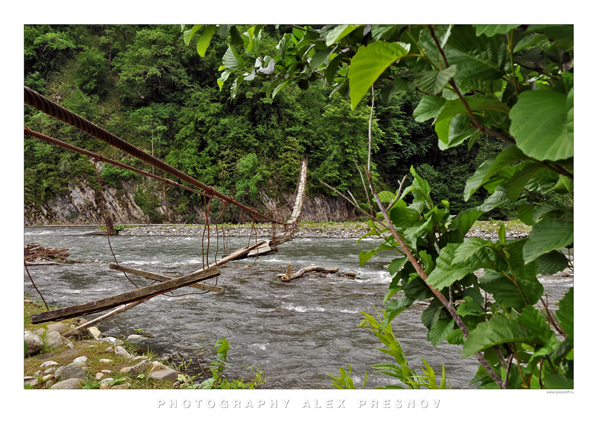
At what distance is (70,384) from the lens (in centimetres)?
211

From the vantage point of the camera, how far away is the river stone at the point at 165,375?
243 cm

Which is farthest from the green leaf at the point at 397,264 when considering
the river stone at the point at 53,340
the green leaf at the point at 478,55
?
the river stone at the point at 53,340

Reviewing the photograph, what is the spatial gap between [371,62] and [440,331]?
51cm

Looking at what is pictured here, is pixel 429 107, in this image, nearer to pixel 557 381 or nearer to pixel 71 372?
pixel 557 381

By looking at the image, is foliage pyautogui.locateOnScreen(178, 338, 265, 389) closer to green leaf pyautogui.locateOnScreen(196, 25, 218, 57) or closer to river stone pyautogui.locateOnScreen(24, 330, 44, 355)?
river stone pyautogui.locateOnScreen(24, 330, 44, 355)

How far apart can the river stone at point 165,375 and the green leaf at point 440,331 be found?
7.84ft

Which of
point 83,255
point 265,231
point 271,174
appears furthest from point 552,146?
point 271,174

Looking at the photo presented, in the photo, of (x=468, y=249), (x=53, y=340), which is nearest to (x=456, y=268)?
(x=468, y=249)

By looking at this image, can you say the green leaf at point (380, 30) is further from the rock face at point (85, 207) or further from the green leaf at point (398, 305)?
the rock face at point (85, 207)

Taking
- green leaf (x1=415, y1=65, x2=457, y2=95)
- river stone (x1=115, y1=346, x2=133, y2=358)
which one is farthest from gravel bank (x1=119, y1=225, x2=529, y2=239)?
green leaf (x1=415, y1=65, x2=457, y2=95)

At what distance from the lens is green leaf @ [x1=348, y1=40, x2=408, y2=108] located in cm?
41

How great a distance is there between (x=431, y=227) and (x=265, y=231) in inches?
510

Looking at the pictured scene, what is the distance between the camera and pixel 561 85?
40cm

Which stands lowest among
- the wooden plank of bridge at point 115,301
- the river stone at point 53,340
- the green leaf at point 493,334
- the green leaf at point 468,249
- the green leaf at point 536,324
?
the river stone at point 53,340
